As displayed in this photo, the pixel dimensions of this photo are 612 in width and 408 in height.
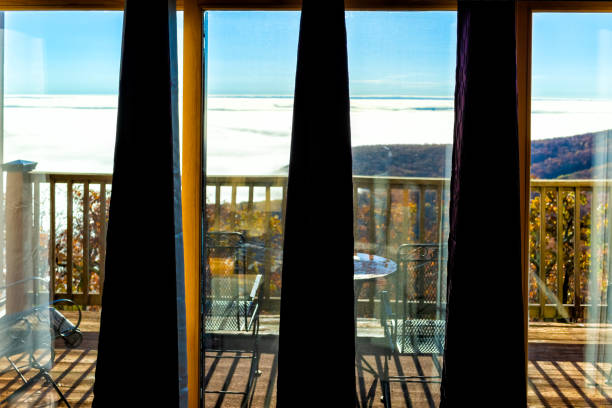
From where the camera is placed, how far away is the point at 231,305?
213 centimetres

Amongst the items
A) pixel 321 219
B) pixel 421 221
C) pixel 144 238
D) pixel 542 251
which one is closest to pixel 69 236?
pixel 144 238

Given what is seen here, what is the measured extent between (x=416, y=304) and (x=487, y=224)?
1.59ft

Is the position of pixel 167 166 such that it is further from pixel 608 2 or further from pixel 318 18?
pixel 608 2

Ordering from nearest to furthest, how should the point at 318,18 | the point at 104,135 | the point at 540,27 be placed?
the point at 318,18 < the point at 540,27 < the point at 104,135

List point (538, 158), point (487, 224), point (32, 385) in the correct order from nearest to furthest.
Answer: point (487, 224) < point (538, 158) < point (32, 385)

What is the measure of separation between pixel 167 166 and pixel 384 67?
1.04 meters

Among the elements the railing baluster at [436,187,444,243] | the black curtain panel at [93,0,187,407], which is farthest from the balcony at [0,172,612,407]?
the black curtain panel at [93,0,187,407]

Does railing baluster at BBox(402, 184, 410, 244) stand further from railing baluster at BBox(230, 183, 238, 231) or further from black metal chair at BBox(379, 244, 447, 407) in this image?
railing baluster at BBox(230, 183, 238, 231)

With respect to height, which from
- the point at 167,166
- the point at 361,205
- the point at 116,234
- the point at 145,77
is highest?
the point at 145,77

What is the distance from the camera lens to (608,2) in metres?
1.99

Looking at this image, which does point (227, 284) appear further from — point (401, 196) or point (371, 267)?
point (401, 196)

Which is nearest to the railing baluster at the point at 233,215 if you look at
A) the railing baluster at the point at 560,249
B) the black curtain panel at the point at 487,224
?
the black curtain panel at the point at 487,224

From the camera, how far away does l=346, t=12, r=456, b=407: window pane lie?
2035 mm

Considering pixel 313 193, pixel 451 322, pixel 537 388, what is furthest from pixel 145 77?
pixel 537 388
